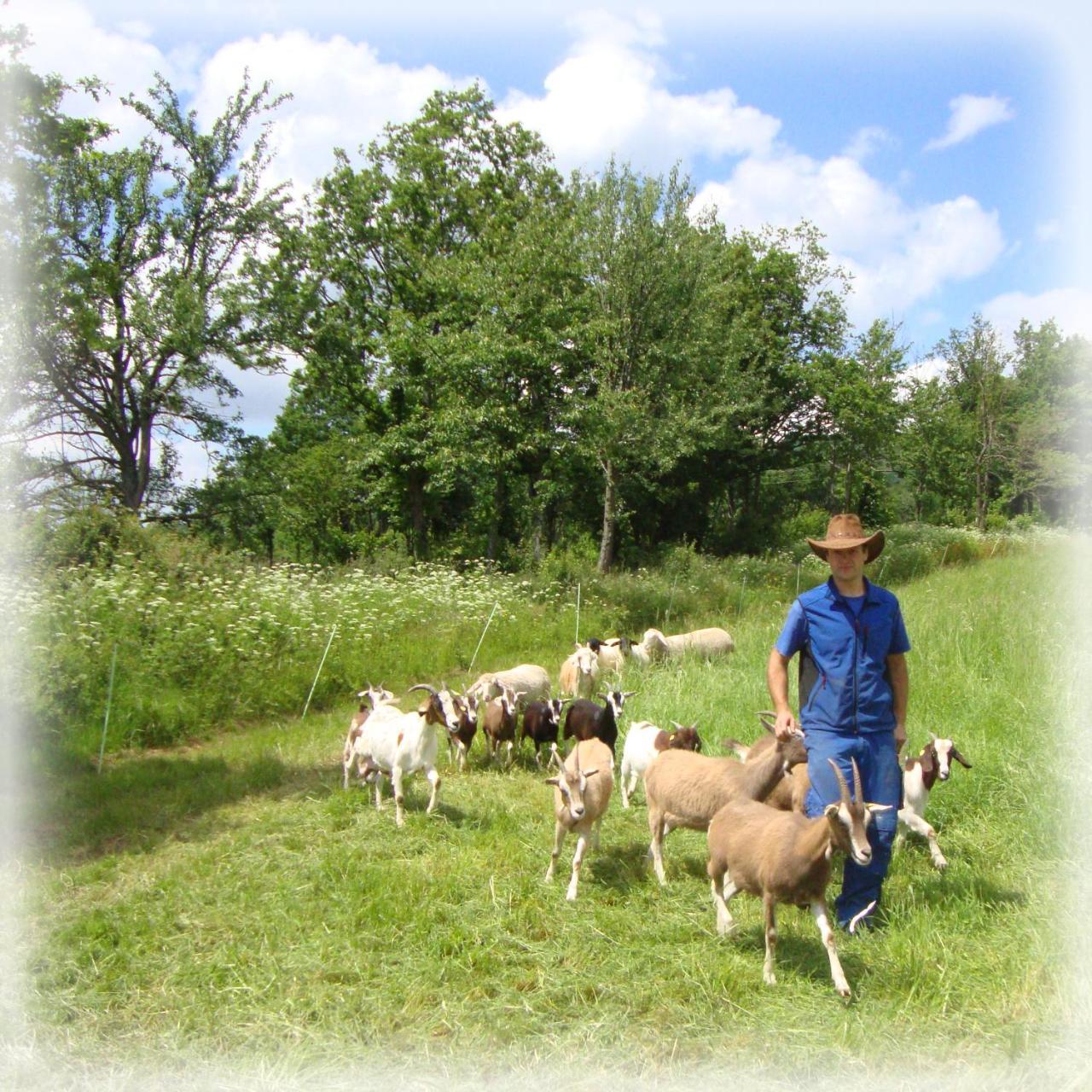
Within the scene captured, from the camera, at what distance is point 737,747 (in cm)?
736

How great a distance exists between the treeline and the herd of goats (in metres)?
9.33

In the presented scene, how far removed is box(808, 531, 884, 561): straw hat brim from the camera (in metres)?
4.96

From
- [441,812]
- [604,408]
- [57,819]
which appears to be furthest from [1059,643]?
[604,408]

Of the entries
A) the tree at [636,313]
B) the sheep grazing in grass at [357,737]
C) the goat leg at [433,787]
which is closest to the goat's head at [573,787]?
the goat leg at [433,787]

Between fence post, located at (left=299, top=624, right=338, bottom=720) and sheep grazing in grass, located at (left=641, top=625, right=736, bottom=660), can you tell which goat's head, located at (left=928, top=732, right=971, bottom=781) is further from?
fence post, located at (left=299, top=624, right=338, bottom=720)

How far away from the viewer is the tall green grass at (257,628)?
10.6 metres

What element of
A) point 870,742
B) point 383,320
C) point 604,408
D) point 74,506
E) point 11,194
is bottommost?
point 870,742

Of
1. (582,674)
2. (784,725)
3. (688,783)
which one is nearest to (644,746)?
(688,783)

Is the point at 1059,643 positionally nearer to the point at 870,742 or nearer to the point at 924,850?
the point at 924,850

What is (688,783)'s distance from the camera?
6.37 m

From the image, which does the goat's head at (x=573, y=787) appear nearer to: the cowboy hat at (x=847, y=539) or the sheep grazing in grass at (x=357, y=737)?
the cowboy hat at (x=847, y=539)

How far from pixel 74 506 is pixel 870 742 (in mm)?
15274

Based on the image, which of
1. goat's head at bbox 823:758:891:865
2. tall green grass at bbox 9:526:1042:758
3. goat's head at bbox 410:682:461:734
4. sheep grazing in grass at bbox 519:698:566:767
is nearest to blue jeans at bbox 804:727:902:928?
goat's head at bbox 823:758:891:865

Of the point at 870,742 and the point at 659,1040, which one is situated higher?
the point at 870,742
